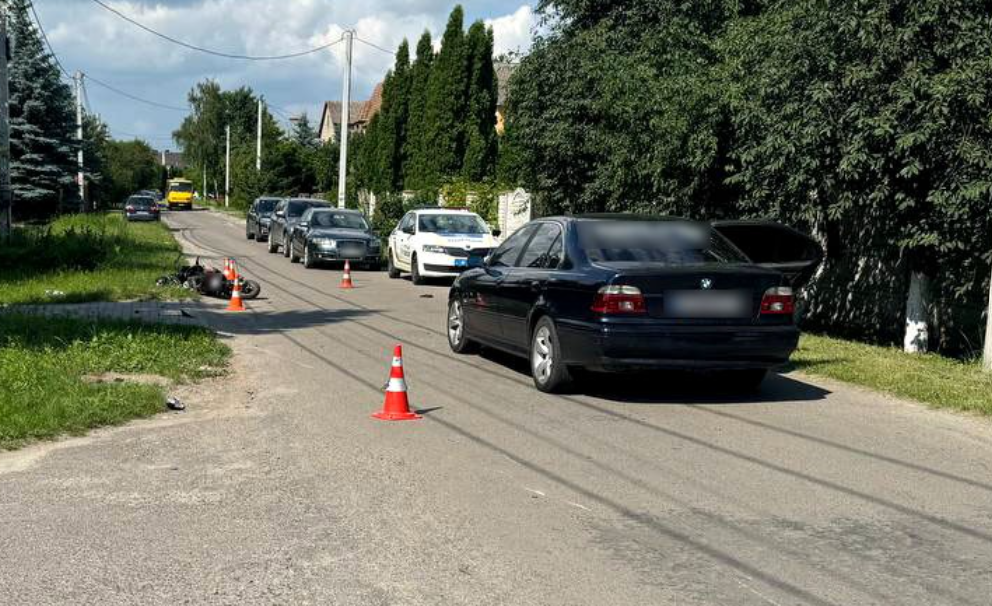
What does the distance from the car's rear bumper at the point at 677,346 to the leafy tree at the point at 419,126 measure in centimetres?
3493

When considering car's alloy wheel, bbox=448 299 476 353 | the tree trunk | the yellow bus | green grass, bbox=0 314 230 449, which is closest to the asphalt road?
green grass, bbox=0 314 230 449

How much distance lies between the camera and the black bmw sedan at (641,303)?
349 inches

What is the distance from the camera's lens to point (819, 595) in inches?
180

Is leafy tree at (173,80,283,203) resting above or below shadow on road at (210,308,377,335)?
above

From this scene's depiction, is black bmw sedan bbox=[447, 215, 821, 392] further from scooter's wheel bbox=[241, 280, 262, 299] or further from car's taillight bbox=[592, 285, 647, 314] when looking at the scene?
scooter's wheel bbox=[241, 280, 262, 299]

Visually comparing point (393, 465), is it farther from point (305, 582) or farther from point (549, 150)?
point (549, 150)

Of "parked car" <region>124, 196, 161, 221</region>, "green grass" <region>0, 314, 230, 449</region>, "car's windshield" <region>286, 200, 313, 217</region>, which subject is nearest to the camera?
"green grass" <region>0, 314, 230, 449</region>

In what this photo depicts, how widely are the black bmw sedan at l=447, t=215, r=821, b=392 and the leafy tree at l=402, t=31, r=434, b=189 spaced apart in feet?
111

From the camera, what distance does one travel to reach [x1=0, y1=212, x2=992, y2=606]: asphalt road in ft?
15.4

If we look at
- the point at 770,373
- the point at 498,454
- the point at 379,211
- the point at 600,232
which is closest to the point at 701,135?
the point at 770,373

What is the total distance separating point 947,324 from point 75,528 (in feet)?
40.4

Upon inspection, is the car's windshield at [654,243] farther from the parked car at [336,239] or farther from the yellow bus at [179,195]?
the yellow bus at [179,195]

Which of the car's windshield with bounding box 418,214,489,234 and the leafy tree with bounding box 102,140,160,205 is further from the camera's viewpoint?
the leafy tree with bounding box 102,140,160,205

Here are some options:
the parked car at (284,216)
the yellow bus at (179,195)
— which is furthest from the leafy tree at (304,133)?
the parked car at (284,216)
